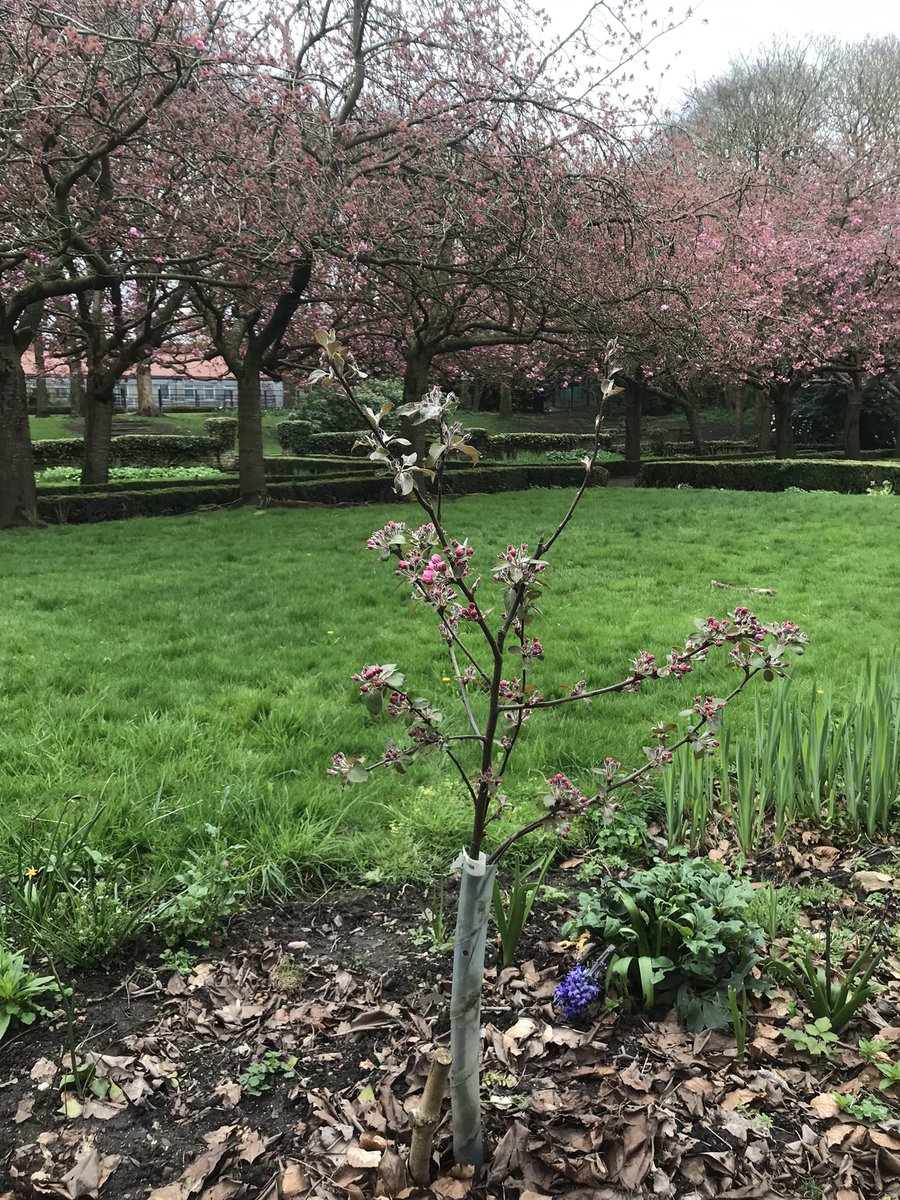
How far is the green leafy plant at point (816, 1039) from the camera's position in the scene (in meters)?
1.80

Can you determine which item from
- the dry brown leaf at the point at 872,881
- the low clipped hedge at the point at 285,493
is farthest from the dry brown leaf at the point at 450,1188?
the low clipped hedge at the point at 285,493

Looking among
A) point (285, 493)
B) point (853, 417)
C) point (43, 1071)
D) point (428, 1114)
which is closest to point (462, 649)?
point (428, 1114)

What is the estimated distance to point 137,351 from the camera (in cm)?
1237

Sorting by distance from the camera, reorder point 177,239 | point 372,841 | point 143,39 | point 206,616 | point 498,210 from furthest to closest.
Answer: point 498,210, point 177,239, point 143,39, point 206,616, point 372,841

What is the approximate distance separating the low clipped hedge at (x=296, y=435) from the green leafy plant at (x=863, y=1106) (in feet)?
77.4

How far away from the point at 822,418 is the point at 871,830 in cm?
2718

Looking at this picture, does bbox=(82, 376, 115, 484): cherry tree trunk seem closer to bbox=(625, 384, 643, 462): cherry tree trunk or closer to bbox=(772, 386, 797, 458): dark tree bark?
bbox=(625, 384, 643, 462): cherry tree trunk

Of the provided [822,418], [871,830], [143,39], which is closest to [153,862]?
[871,830]

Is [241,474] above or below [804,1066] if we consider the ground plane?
above

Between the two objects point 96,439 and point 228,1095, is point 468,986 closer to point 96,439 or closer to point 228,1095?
point 228,1095

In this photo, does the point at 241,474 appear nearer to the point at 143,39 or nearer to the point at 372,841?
the point at 143,39

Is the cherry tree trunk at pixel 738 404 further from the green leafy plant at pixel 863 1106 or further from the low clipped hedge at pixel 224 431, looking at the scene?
the green leafy plant at pixel 863 1106

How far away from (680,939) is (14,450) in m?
10.4

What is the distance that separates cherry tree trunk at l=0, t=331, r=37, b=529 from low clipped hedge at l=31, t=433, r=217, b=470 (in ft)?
38.8
